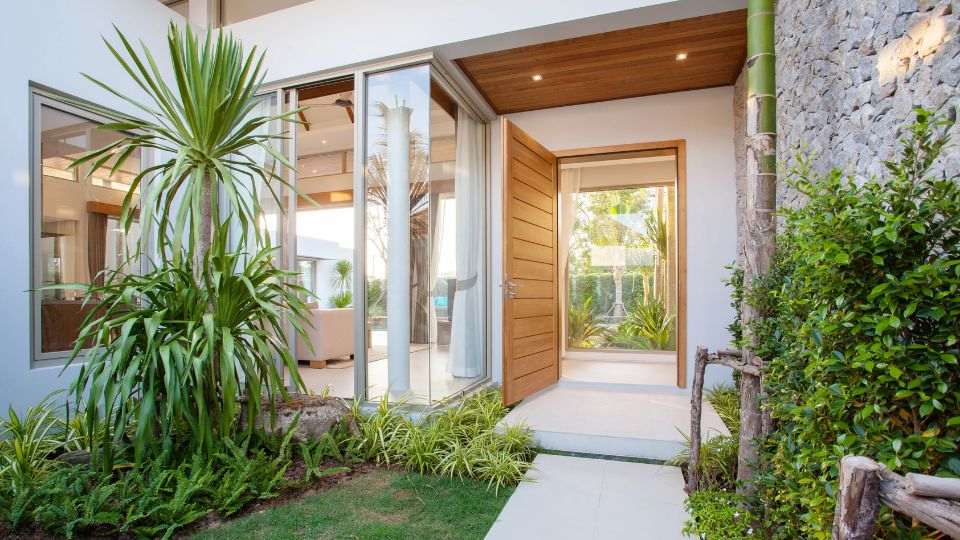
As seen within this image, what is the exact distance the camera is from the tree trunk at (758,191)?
1.97 meters

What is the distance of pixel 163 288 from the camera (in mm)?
2359

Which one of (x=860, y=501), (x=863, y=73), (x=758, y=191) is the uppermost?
(x=863, y=73)

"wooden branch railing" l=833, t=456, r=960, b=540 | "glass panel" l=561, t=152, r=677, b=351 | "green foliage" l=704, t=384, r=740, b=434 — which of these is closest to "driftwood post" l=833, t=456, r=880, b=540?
"wooden branch railing" l=833, t=456, r=960, b=540

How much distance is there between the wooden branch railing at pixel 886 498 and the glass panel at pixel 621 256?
554 centimetres

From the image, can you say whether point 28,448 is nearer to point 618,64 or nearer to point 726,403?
point 726,403

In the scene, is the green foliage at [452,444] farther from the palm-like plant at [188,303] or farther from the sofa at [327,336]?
the sofa at [327,336]

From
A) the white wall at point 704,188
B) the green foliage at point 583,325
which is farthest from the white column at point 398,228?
the green foliage at point 583,325

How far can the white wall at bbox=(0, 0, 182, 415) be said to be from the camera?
2848mm

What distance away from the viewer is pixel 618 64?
3768 mm

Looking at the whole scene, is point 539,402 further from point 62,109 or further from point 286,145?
point 62,109

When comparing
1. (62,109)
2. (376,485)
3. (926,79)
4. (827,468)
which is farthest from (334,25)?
(827,468)

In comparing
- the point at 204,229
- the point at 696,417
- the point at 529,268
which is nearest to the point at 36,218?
the point at 204,229

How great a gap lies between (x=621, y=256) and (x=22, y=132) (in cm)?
606

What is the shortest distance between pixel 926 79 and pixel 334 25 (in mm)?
3703
